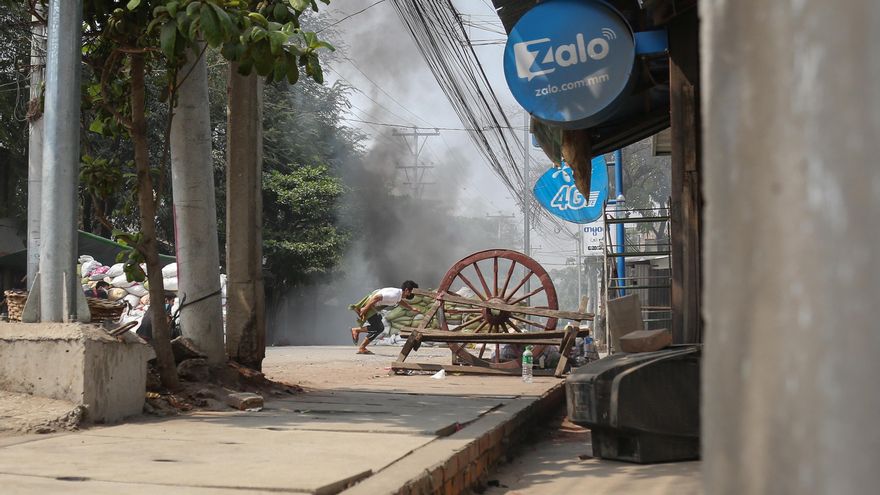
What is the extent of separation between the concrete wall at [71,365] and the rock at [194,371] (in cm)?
126

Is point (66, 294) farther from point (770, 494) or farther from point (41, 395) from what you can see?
point (770, 494)

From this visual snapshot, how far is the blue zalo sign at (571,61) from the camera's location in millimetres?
6613

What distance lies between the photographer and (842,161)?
32.8 inches

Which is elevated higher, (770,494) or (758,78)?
(758,78)

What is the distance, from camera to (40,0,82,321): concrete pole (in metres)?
5.27

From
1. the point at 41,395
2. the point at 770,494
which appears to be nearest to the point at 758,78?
the point at 770,494

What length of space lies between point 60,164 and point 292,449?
2.63 m

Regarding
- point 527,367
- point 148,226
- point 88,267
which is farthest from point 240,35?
point 88,267

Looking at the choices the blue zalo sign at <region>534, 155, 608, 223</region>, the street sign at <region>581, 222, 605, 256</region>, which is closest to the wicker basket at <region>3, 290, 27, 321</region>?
the blue zalo sign at <region>534, 155, 608, 223</region>

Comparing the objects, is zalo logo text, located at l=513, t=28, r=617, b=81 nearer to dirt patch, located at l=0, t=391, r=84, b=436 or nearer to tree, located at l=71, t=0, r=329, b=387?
tree, located at l=71, t=0, r=329, b=387

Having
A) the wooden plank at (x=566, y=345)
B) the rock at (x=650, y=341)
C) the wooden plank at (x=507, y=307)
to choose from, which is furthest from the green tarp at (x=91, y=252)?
the rock at (x=650, y=341)

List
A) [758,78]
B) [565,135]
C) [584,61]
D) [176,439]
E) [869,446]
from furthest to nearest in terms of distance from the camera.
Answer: [565,135] < [584,61] < [176,439] < [758,78] < [869,446]

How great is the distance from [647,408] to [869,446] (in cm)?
456

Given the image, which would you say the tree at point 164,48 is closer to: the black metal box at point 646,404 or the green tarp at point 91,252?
the black metal box at point 646,404
